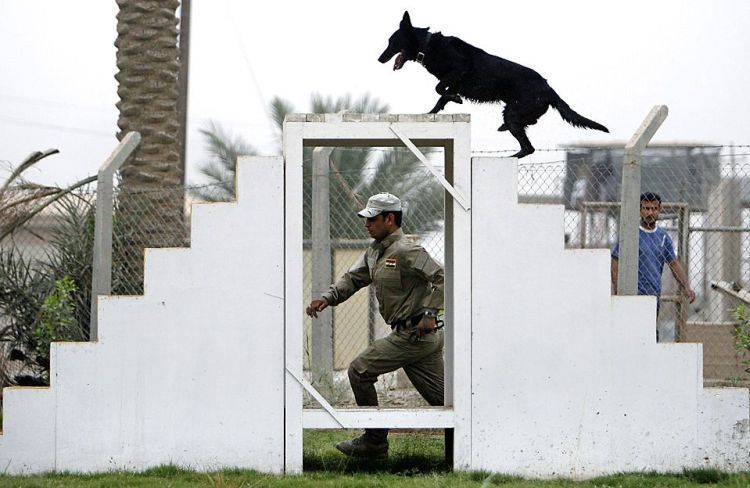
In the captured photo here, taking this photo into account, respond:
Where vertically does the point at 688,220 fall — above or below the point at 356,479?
above

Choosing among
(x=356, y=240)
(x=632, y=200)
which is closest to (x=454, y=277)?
(x=632, y=200)

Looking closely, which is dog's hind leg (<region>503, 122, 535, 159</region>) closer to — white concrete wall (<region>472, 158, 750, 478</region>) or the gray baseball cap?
white concrete wall (<region>472, 158, 750, 478</region>)

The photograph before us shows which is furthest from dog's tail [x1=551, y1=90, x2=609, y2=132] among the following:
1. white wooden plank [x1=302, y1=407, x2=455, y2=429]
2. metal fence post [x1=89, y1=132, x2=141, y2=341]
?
metal fence post [x1=89, y1=132, x2=141, y2=341]

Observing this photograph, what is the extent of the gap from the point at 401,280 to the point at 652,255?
1.73 meters

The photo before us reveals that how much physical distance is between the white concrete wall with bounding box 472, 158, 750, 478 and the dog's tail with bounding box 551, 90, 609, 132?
45 centimetres

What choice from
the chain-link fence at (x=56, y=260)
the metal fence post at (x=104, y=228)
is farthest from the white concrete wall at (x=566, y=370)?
the chain-link fence at (x=56, y=260)

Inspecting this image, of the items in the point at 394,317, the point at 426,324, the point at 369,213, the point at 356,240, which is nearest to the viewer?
the point at 426,324

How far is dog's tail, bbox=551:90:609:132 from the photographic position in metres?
6.44

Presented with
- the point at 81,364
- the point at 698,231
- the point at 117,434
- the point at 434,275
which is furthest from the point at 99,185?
the point at 698,231

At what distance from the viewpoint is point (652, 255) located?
7211mm

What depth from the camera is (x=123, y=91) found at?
995 centimetres

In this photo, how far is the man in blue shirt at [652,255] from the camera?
7.15m

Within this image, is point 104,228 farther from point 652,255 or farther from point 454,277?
point 652,255

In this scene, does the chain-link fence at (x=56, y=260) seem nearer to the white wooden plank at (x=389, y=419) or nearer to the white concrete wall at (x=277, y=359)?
the white concrete wall at (x=277, y=359)
